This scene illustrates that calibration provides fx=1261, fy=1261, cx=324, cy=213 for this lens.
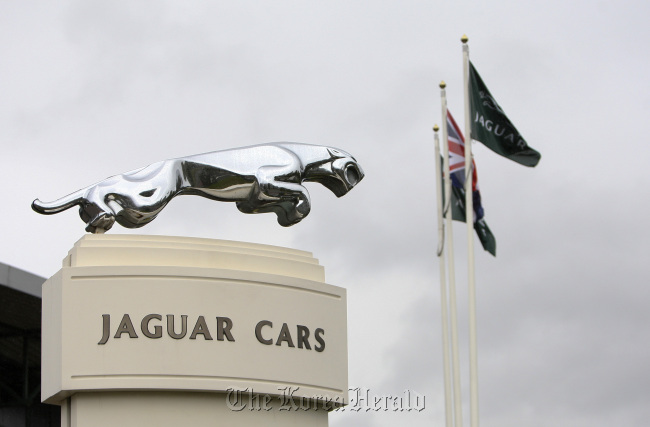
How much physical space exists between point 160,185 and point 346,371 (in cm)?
350

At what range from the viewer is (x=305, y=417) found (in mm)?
16250

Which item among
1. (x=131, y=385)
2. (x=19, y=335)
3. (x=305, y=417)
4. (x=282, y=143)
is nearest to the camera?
(x=131, y=385)

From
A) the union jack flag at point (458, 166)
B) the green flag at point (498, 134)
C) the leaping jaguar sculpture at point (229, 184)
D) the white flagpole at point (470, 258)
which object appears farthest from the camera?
the union jack flag at point (458, 166)

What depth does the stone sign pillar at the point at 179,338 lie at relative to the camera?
1520 centimetres

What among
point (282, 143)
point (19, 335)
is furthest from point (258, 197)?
point (19, 335)

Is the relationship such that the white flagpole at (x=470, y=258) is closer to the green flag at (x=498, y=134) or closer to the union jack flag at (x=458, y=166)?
the green flag at (x=498, y=134)

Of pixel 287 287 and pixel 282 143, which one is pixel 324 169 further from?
pixel 287 287

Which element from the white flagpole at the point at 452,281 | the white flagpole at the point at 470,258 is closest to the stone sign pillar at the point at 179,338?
the white flagpole at the point at 470,258

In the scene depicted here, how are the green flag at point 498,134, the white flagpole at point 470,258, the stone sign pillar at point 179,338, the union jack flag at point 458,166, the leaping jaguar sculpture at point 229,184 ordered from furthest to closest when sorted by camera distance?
the union jack flag at point 458,166, the green flag at point 498,134, the white flagpole at point 470,258, the leaping jaguar sculpture at point 229,184, the stone sign pillar at point 179,338

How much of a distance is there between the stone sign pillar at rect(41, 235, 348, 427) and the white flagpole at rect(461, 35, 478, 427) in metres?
4.03

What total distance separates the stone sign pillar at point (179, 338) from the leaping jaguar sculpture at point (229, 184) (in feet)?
2.13

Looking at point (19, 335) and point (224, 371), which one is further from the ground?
point (19, 335)

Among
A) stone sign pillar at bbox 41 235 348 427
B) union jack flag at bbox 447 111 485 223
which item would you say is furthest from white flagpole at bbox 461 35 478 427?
stone sign pillar at bbox 41 235 348 427

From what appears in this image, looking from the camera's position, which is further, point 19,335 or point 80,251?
point 19,335
